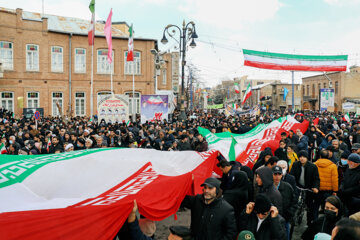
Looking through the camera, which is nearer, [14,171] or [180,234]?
[180,234]

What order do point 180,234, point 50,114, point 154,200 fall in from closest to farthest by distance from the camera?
point 180,234 → point 154,200 → point 50,114

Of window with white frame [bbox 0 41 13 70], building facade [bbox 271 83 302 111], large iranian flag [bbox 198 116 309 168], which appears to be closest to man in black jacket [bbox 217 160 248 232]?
large iranian flag [bbox 198 116 309 168]

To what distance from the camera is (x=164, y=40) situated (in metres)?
20.4

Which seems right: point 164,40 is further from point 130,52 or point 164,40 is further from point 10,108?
point 10,108

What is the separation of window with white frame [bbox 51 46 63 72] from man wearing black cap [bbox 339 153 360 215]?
3217 cm

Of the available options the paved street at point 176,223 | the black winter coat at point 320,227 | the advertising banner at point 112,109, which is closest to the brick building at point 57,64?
the advertising banner at point 112,109

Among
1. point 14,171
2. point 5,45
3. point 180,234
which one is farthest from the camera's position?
point 5,45

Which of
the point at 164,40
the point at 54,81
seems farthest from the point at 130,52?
the point at 54,81

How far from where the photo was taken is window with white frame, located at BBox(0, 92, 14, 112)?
1210 inches

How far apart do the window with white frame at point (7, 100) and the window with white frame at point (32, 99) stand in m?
1.53

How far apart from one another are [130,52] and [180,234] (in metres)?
22.9

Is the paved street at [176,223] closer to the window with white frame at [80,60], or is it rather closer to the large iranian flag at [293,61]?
the large iranian flag at [293,61]

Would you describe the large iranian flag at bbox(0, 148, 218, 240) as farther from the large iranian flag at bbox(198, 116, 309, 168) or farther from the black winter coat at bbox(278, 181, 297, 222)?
the large iranian flag at bbox(198, 116, 309, 168)

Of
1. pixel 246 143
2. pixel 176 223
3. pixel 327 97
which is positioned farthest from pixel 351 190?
pixel 327 97
